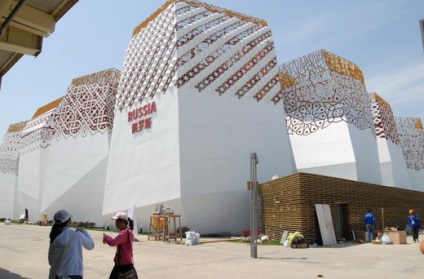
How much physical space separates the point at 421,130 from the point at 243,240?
80.6 feet

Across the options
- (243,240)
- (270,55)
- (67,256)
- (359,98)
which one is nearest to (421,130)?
(359,98)

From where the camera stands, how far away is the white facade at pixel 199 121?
13680 mm

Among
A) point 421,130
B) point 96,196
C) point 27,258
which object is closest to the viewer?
point 27,258

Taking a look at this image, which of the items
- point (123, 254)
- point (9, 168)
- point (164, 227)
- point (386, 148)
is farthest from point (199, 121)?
point (9, 168)

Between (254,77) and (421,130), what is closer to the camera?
(254,77)

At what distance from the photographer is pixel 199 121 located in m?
14.2

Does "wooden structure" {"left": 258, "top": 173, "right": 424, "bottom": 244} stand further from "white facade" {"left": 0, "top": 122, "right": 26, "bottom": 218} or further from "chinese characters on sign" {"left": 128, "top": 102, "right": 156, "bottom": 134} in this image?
"white facade" {"left": 0, "top": 122, "right": 26, "bottom": 218}

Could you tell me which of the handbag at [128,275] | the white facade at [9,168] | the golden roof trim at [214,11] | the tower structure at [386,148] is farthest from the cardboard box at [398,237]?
the white facade at [9,168]

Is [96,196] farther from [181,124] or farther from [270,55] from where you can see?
[270,55]

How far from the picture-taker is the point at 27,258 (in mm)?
7691

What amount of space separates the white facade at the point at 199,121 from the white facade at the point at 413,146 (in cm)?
1646

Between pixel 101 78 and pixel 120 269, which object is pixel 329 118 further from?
pixel 120 269

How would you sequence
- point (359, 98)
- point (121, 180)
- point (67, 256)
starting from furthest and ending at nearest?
point (359, 98) → point (121, 180) → point (67, 256)

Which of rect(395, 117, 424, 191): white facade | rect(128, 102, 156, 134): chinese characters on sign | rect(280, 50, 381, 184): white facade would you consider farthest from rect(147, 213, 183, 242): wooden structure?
rect(395, 117, 424, 191): white facade
